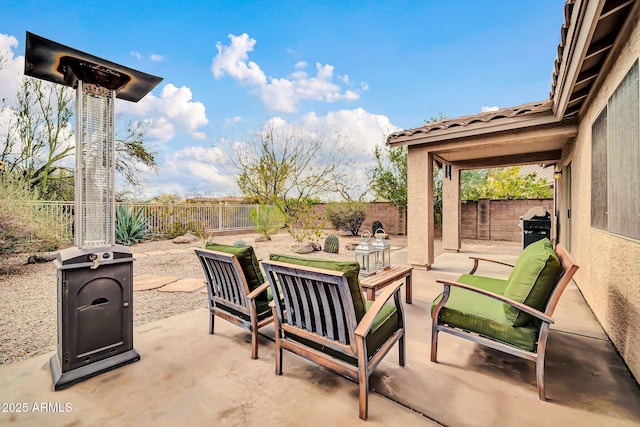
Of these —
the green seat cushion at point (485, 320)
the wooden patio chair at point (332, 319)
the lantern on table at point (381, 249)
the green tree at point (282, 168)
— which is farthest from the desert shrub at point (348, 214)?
the wooden patio chair at point (332, 319)

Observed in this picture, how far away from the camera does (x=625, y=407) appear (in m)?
1.75

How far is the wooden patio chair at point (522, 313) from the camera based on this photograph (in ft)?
6.15

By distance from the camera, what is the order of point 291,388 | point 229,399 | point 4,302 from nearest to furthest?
point 229,399 → point 291,388 → point 4,302

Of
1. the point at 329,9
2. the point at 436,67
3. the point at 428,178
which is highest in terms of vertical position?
the point at 329,9

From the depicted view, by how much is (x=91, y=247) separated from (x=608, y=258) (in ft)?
14.8

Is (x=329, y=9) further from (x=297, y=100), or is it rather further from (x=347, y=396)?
(x=347, y=396)

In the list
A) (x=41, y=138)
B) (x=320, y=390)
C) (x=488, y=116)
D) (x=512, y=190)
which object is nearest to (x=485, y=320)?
(x=320, y=390)

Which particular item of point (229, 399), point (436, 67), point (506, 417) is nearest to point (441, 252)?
point (436, 67)

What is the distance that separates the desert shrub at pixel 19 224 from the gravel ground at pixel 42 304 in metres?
0.48

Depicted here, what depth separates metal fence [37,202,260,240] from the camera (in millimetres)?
7293

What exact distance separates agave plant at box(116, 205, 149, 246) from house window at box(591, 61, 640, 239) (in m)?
10.1

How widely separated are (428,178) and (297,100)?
8.34 meters

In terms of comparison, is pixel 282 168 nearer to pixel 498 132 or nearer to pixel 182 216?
pixel 182 216

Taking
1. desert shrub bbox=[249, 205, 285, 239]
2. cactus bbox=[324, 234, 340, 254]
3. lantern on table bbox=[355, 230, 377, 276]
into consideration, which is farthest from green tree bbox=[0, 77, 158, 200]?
lantern on table bbox=[355, 230, 377, 276]
